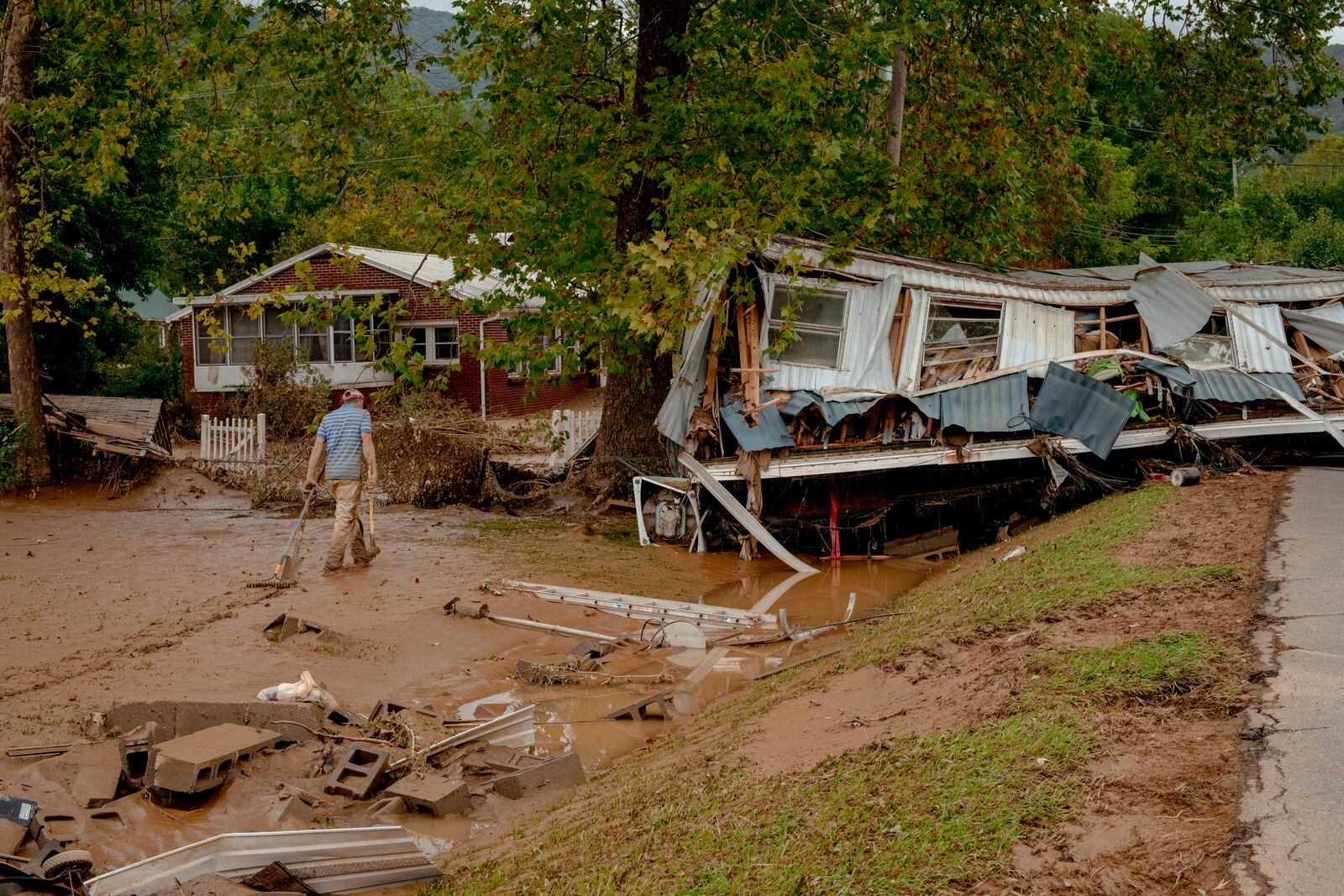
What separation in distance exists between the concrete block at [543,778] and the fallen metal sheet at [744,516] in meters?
7.64

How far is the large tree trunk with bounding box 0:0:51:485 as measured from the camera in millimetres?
17734

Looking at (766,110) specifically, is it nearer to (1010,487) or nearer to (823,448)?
(823,448)

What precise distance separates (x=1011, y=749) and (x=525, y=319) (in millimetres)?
11389

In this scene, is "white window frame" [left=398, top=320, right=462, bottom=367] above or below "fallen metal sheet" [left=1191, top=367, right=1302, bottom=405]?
above

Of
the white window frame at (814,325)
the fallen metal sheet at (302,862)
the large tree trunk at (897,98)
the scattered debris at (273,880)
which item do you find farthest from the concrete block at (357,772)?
the large tree trunk at (897,98)

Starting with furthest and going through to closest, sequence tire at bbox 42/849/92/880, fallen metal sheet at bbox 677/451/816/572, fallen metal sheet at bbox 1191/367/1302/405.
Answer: fallen metal sheet at bbox 1191/367/1302/405 → fallen metal sheet at bbox 677/451/816/572 → tire at bbox 42/849/92/880

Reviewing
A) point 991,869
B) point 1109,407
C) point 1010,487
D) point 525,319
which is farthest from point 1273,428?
point 991,869

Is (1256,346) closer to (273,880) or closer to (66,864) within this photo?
(273,880)

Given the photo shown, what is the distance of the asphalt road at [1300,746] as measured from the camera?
3.89 m

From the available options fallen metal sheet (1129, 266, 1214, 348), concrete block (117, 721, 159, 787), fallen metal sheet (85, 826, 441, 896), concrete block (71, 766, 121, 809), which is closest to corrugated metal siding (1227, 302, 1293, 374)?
fallen metal sheet (1129, 266, 1214, 348)

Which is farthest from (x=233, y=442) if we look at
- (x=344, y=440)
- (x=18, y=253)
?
(x=344, y=440)

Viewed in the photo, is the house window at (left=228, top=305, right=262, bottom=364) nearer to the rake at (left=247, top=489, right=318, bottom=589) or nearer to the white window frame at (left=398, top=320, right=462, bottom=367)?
the white window frame at (left=398, top=320, right=462, bottom=367)

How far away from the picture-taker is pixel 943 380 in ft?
52.0

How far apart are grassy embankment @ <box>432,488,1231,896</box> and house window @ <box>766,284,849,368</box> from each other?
840 centimetres
